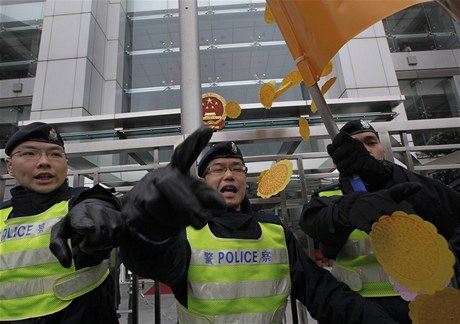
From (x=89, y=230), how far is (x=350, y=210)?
0.91 m

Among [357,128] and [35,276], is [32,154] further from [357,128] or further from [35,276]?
[357,128]

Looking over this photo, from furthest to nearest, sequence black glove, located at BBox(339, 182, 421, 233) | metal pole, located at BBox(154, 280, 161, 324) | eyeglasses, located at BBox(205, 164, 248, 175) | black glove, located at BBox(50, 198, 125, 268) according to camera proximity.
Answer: metal pole, located at BBox(154, 280, 161, 324), eyeglasses, located at BBox(205, 164, 248, 175), black glove, located at BBox(339, 182, 421, 233), black glove, located at BBox(50, 198, 125, 268)

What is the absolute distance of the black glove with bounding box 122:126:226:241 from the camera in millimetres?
793

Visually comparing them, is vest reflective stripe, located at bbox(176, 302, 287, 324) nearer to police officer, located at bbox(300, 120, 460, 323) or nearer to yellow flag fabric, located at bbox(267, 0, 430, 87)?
police officer, located at bbox(300, 120, 460, 323)

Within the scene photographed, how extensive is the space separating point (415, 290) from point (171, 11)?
9.21m

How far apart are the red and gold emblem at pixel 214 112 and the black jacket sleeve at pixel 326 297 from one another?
2.83 metres

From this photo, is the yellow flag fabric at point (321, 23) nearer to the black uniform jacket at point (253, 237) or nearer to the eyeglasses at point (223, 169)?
the eyeglasses at point (223, 169)

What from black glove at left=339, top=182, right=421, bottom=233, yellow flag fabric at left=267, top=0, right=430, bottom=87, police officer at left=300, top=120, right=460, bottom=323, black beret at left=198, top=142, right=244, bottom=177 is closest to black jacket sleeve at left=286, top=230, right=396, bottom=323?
police officer at left=300, top=120, right=460, bottom=323

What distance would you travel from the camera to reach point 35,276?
1.38m

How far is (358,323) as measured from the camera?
4.40 ft

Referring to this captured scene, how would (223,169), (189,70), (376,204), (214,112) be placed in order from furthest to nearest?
(214,112) → (189,70) → (223,169) → (376,204)

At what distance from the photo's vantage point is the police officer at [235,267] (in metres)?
1.17

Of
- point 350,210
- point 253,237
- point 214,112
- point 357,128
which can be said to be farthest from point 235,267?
point 214,112

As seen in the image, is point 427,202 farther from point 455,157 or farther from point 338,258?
point 455,157
